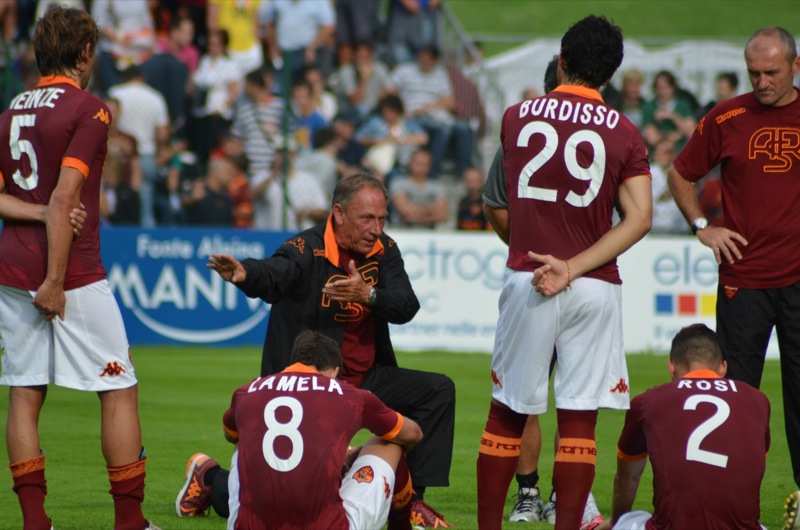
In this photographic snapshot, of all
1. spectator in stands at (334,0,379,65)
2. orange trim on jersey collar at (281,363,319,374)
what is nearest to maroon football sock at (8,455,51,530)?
orange trim on jersey collar at (281,363,319,374)

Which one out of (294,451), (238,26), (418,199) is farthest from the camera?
(238,26)

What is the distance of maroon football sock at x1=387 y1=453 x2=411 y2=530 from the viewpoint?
5.39 m

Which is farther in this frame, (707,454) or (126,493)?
(126,493)

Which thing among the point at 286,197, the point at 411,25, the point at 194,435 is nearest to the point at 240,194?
the point at 286,197

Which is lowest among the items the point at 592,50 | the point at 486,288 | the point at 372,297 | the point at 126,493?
the point at 126,493

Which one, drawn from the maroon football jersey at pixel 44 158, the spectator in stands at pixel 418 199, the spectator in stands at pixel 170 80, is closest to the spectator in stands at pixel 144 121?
the spectator in stands at pixel 170 80

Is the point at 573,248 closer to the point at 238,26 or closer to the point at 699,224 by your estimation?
the point at 699,224

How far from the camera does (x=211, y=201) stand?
14.9 metres

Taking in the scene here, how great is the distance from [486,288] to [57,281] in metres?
8.89

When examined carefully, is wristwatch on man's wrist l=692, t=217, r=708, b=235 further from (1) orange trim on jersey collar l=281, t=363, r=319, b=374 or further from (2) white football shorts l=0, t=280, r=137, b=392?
(2) white football shorts l=0, t=280, r=137, b=392

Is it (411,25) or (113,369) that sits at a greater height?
(411,25)

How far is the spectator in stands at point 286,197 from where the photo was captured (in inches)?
591

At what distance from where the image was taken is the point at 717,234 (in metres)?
6.11

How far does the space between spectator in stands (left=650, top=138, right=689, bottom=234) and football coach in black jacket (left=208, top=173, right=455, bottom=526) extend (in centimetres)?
904
